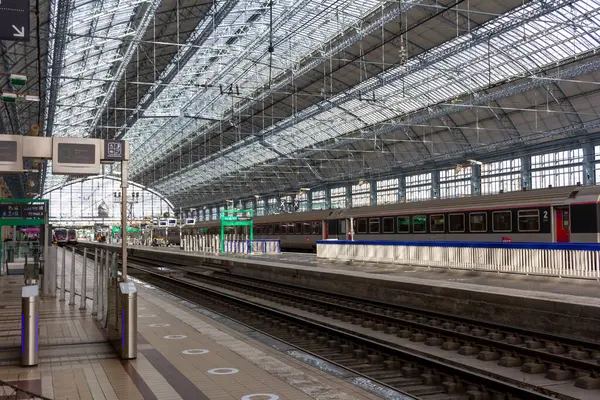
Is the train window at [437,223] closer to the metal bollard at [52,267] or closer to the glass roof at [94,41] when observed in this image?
the glass roof at [94,41]

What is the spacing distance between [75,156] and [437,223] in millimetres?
23974

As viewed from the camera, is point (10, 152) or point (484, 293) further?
point (484, 293)

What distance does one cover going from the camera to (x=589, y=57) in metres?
36.9

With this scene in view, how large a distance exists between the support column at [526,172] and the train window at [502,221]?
75.7ft

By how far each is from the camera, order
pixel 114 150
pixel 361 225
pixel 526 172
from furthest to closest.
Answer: pixel 526 172, pixel 361 225, pixel 114 150

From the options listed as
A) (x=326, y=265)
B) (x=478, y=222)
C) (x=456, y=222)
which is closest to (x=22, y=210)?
(x=326, y=265)

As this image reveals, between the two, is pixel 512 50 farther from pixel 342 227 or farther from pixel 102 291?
pixel 102 291

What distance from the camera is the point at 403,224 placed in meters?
34.7

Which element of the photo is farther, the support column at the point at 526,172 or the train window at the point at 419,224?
the support column at the point at 526,172

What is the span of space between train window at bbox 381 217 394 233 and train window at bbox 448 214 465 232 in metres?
5.18

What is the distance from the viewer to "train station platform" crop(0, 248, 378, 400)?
7707 millimetres

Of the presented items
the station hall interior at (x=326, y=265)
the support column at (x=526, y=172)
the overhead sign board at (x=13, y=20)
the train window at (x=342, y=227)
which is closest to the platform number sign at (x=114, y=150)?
the station hall interior at (x=326, y=265)

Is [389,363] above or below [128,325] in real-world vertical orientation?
below

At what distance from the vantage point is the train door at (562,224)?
24516 mm
